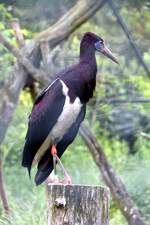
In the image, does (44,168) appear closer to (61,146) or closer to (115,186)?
(61,146)

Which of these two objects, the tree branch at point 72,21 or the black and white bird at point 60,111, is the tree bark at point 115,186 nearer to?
the tree branch at point 72,21

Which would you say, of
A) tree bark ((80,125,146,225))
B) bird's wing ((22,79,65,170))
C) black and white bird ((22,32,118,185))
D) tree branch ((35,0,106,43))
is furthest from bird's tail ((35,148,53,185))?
tree branch ((35,0,106,43))

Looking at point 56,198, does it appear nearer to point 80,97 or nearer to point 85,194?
point 85,194

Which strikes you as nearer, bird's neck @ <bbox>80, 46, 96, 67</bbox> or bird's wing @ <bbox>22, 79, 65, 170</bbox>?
bird's wing @ <bbox>22, 79, 65, 170</bbox>

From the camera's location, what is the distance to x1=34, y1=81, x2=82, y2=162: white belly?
223 inches

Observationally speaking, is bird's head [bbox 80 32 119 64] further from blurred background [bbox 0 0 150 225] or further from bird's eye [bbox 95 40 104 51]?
blurred background [bbox 0 0 150 225]

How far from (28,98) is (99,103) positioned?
874mm

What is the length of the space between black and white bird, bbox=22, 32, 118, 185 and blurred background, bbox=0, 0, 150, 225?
167cm

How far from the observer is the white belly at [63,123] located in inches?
223

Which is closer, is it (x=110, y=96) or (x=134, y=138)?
(x=110, y=96)

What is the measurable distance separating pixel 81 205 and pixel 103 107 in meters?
6.48

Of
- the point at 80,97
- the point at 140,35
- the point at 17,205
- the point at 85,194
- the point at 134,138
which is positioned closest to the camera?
the point at 85,194

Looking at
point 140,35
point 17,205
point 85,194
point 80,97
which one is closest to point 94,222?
point 85,194

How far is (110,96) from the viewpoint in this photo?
11781mm
